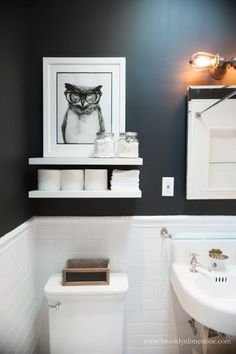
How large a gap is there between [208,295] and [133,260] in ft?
1.50

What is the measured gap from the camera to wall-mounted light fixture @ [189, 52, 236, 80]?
1.33 meters

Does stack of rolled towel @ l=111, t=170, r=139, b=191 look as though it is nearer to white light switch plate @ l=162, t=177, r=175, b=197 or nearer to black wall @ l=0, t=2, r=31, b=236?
white light switch plate @ l=162, t=177, r=175, b=197

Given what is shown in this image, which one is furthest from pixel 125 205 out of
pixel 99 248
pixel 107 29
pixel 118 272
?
pixel 107 29

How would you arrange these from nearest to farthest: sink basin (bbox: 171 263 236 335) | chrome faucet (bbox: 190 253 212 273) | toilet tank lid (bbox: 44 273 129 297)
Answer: sink basin (bbox: 171 263 236 335), toilet tank lid (bbox: 44 273 129 297), chrome faucet (bbox: 190 253 212 273)

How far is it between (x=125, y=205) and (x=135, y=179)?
0.21 meters

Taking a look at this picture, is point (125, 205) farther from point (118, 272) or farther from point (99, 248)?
point (118, 272)

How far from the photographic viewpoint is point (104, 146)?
4.40 ft

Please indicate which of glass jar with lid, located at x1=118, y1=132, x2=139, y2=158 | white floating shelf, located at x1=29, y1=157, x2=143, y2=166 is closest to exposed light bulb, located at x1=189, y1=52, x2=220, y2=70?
glass jar with lid, located at x1=118, y1=132, x2=139, y2=158

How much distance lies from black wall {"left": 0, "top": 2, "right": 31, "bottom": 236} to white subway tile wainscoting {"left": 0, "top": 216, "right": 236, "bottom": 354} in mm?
261

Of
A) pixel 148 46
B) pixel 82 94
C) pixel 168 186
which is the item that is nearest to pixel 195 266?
pixel 168 186

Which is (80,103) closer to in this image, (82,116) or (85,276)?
(82,116)

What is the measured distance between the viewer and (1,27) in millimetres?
1105

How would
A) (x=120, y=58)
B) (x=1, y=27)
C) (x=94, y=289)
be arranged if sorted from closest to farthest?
(x=1, y=27) < (x=94, y=289) < (x=120, y=58)

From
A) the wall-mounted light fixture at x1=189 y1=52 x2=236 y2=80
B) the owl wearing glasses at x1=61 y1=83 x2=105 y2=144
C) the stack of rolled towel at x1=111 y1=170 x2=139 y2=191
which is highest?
the wall-mounted light fixture at x1=189 y1=52 x2=236 y2=80
